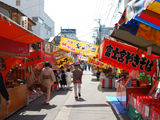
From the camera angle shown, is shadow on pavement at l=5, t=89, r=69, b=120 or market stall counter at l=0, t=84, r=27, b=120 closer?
market stall counter at l=0, t=84, r=27, b=120

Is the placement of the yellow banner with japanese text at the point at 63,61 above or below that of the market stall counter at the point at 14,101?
above

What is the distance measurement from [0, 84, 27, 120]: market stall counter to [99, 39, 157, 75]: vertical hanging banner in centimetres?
379

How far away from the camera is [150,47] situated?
22.3 feet

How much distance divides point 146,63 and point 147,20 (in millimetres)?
3976

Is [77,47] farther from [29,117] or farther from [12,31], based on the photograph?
[29,117]

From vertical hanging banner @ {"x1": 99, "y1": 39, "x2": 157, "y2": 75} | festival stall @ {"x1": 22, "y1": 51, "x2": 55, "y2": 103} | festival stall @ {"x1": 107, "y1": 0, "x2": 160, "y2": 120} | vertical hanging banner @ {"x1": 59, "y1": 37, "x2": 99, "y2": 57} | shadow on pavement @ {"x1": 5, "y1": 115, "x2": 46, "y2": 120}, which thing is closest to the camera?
festival stall @ {"x1": 107, "y1": 0, "x2": 160, "y2": 120}

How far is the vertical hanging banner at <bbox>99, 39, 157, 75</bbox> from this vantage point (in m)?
7.26

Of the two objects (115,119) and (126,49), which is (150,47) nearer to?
(126,49)

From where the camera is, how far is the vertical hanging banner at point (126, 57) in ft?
23.8

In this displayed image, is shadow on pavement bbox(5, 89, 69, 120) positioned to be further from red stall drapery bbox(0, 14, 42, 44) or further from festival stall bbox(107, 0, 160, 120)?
festival stall bbox(107, 0, 160, 120)

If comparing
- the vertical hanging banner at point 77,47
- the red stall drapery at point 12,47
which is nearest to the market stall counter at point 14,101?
the red stall drapery at point 12,47

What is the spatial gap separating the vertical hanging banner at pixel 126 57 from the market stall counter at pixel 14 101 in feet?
12.4

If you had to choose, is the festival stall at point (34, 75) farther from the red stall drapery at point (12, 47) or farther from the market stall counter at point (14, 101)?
the market stall counter at point (14, 101)

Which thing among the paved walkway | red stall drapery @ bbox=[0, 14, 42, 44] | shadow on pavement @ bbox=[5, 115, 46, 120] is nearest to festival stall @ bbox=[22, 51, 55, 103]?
red stall drapery @ bbox=[0, 14, 42, 44]
